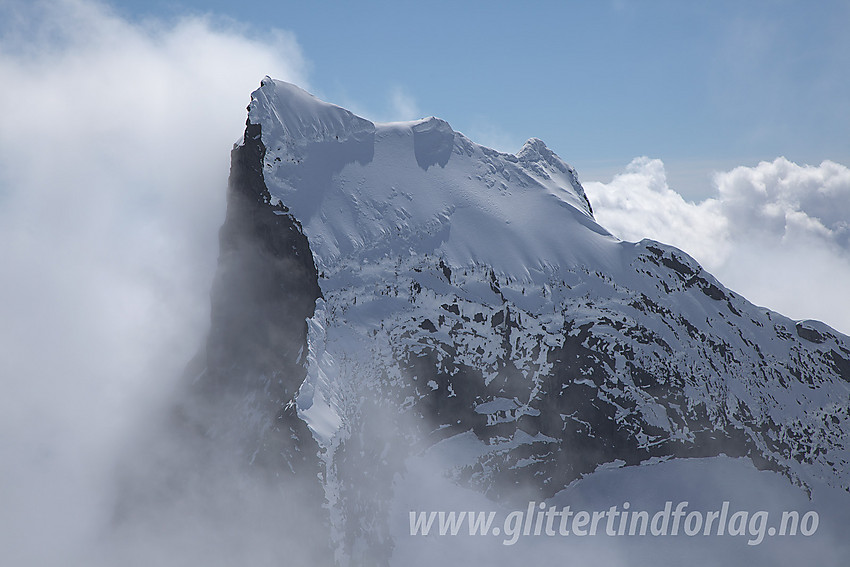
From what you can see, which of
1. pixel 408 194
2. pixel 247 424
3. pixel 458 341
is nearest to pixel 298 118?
pixel 408 194

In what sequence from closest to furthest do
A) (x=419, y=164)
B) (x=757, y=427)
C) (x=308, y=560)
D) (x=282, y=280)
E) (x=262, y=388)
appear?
(x=308, y=560) < (x=262, y=388) < (x=282, y=280) < (x=757, y=427) < (x=419, y=164)

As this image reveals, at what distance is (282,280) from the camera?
131375 mm

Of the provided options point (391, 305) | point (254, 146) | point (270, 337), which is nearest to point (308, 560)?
point (270, 337)

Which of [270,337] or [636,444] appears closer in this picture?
[270,337]

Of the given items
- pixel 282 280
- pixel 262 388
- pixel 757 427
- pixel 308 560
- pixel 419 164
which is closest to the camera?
pixel 308 560

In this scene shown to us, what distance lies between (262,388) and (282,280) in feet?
64.7

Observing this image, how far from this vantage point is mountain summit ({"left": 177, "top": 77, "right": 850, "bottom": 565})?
124625 millimetres

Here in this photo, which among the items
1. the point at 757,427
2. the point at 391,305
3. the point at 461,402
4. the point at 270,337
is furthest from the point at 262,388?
the point at 757,427

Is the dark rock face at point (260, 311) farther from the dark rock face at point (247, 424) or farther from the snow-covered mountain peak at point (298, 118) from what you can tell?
the snow-covered mountain peak at point (298, 118)

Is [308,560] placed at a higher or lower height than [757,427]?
lower

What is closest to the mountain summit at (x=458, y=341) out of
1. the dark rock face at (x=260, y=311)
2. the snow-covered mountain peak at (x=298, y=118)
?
the dark rock face at (x=260, y=311)

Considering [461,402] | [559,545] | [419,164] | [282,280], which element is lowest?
[559,545]

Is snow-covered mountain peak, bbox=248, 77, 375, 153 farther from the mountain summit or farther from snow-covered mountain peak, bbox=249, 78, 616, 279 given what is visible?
the mountain summit

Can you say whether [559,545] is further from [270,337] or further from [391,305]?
[270,337]
